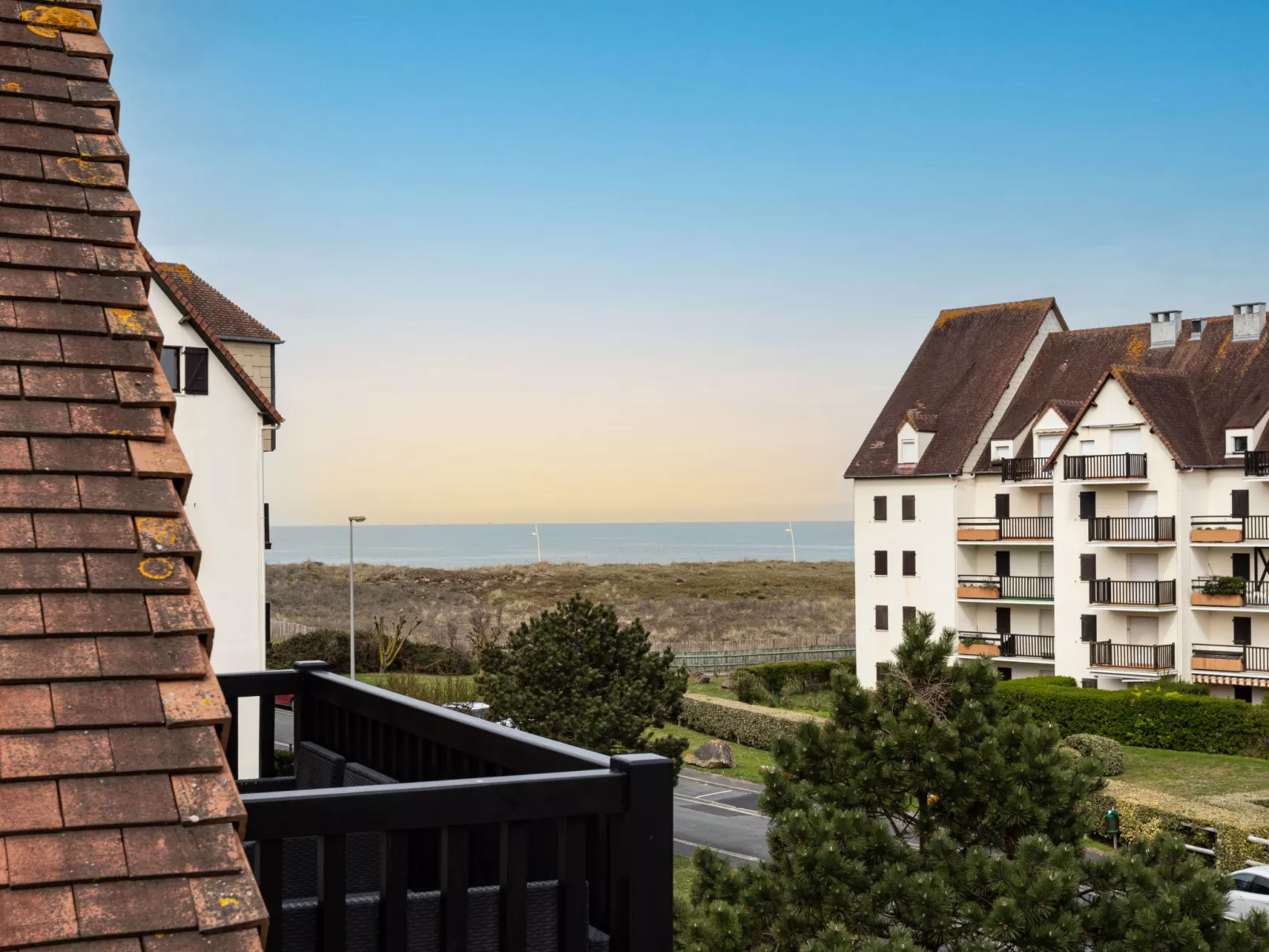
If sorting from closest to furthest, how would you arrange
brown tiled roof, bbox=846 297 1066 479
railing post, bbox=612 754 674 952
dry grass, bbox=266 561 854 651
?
railing post, bbox=612 754 674 952 → brown tiled roof, bbox=846 297 1066 479 → dry grass, bbox=266 561 854 651

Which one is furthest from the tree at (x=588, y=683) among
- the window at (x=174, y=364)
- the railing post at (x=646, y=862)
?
the railing post at (x=646, y=862)

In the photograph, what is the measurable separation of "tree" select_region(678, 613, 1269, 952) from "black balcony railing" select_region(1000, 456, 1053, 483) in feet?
118

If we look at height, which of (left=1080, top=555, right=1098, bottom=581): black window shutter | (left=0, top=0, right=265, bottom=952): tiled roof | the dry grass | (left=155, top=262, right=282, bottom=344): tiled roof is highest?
(left=155, top=262, right=282, bottom=344): tiled roof

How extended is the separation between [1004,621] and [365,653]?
89.9 feet

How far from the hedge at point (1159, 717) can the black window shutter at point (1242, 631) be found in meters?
4.95

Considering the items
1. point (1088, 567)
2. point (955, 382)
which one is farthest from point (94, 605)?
point (955, 382)

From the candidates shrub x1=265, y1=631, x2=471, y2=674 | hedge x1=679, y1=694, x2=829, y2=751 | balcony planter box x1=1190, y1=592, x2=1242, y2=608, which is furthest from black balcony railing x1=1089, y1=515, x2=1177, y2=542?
shrub x1=265, y1=631, x2=471, y2=674

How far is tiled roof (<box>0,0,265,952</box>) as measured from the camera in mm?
2965

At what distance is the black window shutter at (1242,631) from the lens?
1705 inches

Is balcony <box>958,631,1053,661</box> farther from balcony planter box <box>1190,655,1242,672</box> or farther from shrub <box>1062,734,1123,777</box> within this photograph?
shrub <box>1062,734,1123,777</box>

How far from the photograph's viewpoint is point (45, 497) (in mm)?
3375

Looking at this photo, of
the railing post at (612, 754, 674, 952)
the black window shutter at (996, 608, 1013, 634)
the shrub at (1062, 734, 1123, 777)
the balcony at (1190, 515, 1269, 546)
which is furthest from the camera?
the black window shutter at (996, 608, 1013, 634)

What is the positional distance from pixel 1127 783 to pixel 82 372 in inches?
1302

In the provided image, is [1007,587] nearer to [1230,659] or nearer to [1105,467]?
[1105,467]
